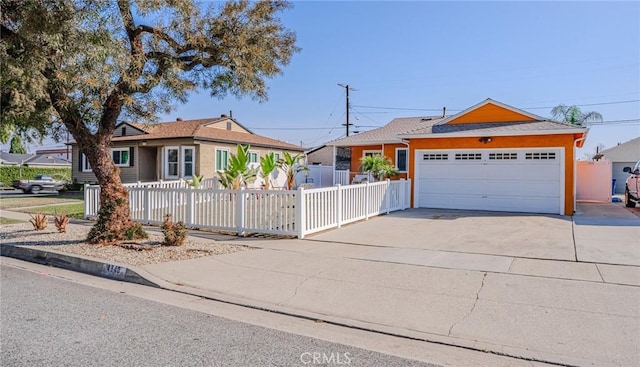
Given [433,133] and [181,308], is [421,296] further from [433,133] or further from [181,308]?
[433,133]

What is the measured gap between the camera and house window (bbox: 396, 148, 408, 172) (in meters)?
21.8

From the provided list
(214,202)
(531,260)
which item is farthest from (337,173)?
(531,260)

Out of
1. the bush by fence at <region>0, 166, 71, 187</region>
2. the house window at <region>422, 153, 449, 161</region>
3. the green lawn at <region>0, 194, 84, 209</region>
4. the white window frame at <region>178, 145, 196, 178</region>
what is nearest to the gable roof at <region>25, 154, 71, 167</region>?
the bush by fence at <region>0, 166, 71, 187</region>

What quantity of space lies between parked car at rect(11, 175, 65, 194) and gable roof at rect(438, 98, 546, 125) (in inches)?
1086

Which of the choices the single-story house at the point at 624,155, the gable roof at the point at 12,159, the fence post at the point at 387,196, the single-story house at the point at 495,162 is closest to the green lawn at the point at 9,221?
the fence post at the point at 387,196

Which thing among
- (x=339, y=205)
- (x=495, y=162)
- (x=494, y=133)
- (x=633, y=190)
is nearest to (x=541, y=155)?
(x=495, y=162)

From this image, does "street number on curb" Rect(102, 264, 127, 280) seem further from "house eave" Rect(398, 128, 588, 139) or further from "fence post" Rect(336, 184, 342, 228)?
"house eave" Rect(398, 128, 588, 139)

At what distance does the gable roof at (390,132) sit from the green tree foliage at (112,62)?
38.8ft

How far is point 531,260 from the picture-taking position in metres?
7.68

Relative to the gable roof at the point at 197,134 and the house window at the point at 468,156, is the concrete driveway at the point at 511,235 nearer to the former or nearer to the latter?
the house window at the point at 468,156

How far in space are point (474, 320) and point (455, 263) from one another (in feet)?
8.96

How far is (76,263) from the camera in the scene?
765cm

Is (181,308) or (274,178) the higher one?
(274,178)

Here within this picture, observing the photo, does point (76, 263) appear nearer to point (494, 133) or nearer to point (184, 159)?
point (494, 133)
